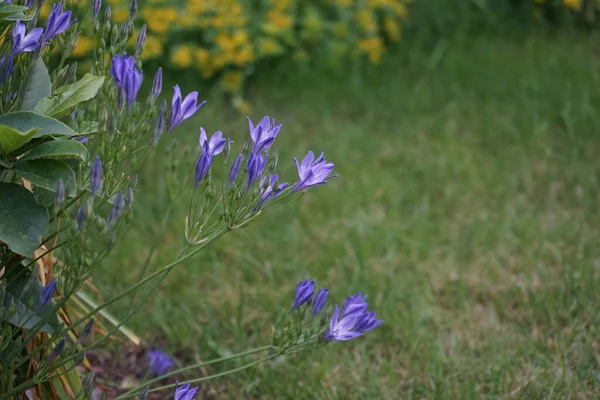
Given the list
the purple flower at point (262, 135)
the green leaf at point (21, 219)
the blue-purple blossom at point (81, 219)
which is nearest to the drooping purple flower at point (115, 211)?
the blue-purple blossom at point (81, 219)

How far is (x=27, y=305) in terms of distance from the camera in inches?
52.0

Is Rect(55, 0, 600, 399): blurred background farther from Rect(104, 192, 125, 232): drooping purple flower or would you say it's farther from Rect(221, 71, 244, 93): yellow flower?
Rect(104, 192, 125, 232): drooping purple flower

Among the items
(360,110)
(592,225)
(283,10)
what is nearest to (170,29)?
(283,10)

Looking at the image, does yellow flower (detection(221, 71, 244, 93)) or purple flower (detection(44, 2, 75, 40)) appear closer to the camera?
purple flower (detection(44, 2, 75, 40))

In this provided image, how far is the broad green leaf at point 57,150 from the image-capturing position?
1239mm

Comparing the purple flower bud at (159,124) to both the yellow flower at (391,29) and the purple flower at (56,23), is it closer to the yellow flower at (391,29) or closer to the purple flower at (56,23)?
the purple flower at (56,23)

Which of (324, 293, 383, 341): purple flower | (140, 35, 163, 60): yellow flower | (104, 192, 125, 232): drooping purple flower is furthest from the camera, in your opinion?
(140, 35, 163, 60): yellow flower

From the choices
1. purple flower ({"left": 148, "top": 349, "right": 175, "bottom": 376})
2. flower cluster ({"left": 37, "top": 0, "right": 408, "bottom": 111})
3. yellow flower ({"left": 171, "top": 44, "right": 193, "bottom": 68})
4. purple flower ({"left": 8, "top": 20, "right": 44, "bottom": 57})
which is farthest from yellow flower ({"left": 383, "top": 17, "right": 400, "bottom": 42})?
purple flower ({"left": 8, "top": 20, "right": 44, "bottom": 57})

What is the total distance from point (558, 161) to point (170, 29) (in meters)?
2.02

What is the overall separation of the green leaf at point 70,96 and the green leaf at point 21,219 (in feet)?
0.48

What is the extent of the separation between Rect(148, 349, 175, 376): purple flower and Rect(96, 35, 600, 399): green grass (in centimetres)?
15

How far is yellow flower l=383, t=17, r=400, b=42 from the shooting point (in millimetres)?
4363

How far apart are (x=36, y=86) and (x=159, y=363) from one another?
91 cm

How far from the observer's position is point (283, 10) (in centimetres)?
403
